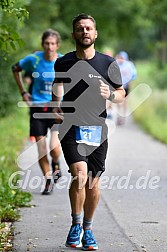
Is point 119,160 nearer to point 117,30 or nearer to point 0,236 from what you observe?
point 0,236

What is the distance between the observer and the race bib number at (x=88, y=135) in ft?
22.8

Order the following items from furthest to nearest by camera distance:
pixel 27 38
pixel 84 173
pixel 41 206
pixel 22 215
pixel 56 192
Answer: pixel 27 38 → pixel 56 192 → pixel 41 206 → pixel 22 215 → pixel 84 173

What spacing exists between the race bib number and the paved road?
987 millimetres

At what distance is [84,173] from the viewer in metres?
6.79

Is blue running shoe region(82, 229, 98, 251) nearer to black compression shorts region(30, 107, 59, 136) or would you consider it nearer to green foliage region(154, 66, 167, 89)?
black compression shorts region(30, 107, 59, 136)

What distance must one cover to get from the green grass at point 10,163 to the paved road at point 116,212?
158 millimetres

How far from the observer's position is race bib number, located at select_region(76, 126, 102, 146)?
274 inches

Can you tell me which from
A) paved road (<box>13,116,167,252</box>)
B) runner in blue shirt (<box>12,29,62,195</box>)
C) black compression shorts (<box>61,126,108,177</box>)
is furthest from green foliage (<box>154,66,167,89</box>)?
black compression shorts (<box>61,126,108,177</box>)

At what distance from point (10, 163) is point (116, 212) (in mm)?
3629

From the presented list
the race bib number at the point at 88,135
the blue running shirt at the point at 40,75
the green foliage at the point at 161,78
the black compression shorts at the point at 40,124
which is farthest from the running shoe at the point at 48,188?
the green foliage at the point at 161,78

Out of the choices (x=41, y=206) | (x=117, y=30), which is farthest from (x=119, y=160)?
(x=117, y=30)

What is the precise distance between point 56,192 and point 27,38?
15293mm

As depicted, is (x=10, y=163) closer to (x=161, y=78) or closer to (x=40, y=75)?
(x=40, y=75)

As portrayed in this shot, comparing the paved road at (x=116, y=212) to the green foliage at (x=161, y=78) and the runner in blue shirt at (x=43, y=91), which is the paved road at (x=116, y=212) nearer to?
the runner in blue shirt at (x=43, y=91)
